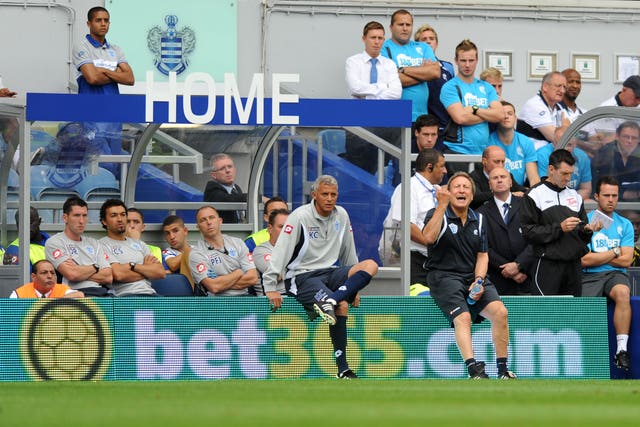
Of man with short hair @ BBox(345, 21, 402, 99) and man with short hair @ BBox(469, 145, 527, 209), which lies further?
man with short hair @ BBox(345, 21, 402, 99)

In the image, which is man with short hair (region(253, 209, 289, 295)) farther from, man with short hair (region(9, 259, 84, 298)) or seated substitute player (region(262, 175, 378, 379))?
man with short hair (region(9, 259, 84, 298))

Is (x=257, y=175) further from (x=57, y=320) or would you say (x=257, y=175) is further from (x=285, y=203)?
(x=57, y=320)

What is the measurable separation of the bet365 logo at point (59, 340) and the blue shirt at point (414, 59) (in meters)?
5.28

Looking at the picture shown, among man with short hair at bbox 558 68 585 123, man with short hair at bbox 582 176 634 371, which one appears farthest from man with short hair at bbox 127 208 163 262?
man with short hair at bbox 558 68 585 123

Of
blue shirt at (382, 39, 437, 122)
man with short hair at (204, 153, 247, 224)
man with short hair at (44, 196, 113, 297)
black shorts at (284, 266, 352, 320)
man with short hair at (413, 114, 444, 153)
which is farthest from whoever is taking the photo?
blue shirt at (382, 39, 437, 122)

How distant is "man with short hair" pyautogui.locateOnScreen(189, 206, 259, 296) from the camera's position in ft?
47.2

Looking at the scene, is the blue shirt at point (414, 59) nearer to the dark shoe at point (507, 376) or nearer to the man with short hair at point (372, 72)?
the man with short hair at point (372, 72)

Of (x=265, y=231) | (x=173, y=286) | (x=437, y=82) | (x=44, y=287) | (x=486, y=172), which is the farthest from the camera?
(x=437, y=82)

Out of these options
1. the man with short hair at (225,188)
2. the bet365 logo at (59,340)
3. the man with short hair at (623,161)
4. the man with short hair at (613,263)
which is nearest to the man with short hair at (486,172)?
the man with short hair at (613,263)

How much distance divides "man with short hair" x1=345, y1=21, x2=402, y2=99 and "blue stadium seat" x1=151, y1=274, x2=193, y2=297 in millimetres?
3454

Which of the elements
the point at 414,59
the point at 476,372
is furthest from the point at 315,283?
the point at 414,59

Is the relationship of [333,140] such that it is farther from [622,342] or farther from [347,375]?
[622,342]

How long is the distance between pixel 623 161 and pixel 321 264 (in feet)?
15.8

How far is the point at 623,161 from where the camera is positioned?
54.3 feet
